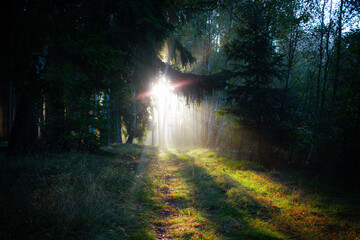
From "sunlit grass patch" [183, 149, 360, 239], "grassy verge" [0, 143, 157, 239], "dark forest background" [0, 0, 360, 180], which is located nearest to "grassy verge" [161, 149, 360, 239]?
"sunlit grass patch" [183, 149, 360, 239]

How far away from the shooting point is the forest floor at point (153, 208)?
2.78 metres

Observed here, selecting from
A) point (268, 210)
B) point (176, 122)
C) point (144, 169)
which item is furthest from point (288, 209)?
point (176, 122)

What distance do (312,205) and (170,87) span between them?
7460 mm

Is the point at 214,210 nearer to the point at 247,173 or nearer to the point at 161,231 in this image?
the point at 161,231

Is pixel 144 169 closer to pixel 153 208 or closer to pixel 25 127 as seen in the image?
pixel 153 208

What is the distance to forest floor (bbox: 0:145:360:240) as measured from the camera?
278cm

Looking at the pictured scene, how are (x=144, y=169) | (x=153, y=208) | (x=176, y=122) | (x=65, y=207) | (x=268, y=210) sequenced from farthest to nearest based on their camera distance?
(x=176, y=122) < (x=144, y=169) < (x=268, y=210) < (x=153, y=208) < (x=65, y=207)

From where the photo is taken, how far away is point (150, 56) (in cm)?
732

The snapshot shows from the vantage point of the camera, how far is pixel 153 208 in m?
4.06

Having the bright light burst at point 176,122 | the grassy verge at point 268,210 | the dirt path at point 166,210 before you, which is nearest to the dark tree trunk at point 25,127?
the dirt path at point 166,210

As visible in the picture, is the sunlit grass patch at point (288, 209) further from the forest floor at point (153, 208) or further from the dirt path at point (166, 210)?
the dirt path at point (166, 210)

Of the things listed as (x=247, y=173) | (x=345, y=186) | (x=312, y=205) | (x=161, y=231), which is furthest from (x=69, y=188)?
(x=345, y=186)

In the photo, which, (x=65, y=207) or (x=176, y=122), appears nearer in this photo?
(x=65, y=207)

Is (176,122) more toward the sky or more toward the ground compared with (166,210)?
more toward the sky
